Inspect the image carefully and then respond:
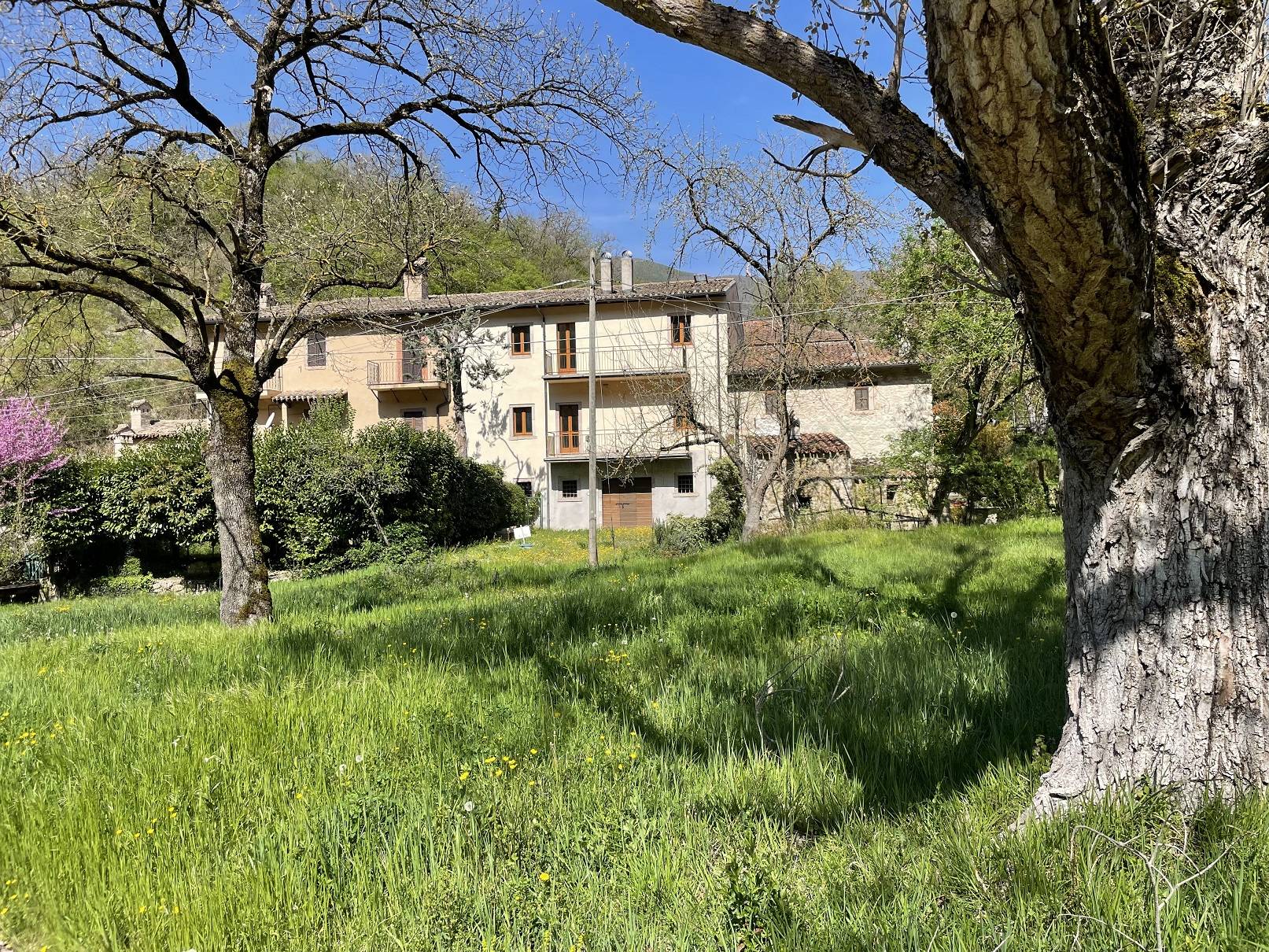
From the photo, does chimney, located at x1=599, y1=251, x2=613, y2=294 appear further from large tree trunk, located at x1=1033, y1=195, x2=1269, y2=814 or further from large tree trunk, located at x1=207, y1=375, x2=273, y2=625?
large tree trunk, located at x1=1033, y1=195, x2=1269, y2=814

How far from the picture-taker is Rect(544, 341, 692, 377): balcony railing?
27.1 meters

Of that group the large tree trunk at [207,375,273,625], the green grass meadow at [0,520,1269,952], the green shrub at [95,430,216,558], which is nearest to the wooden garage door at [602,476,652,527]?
the green shrub at [95,430,216,558]

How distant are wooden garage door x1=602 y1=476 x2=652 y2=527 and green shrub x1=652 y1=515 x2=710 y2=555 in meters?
8.22

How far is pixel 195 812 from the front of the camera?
271 centimetres

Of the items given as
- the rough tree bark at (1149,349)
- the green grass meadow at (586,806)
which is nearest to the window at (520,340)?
the green grass meadow at (586,806)

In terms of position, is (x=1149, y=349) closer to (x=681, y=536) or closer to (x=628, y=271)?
(x=681, y=536)

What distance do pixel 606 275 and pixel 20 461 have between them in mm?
22095

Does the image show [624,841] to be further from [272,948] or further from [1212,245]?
[1212,245]

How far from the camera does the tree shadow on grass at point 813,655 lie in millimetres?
3018

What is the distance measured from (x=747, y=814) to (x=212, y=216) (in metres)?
8.78

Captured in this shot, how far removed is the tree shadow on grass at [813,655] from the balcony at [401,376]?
80.3ft

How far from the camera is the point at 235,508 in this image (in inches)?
302

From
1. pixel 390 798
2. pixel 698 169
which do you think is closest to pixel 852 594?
pixel 390 798

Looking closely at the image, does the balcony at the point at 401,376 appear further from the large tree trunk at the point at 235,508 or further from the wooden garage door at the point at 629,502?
the large tree trunk at the point at 235,508
